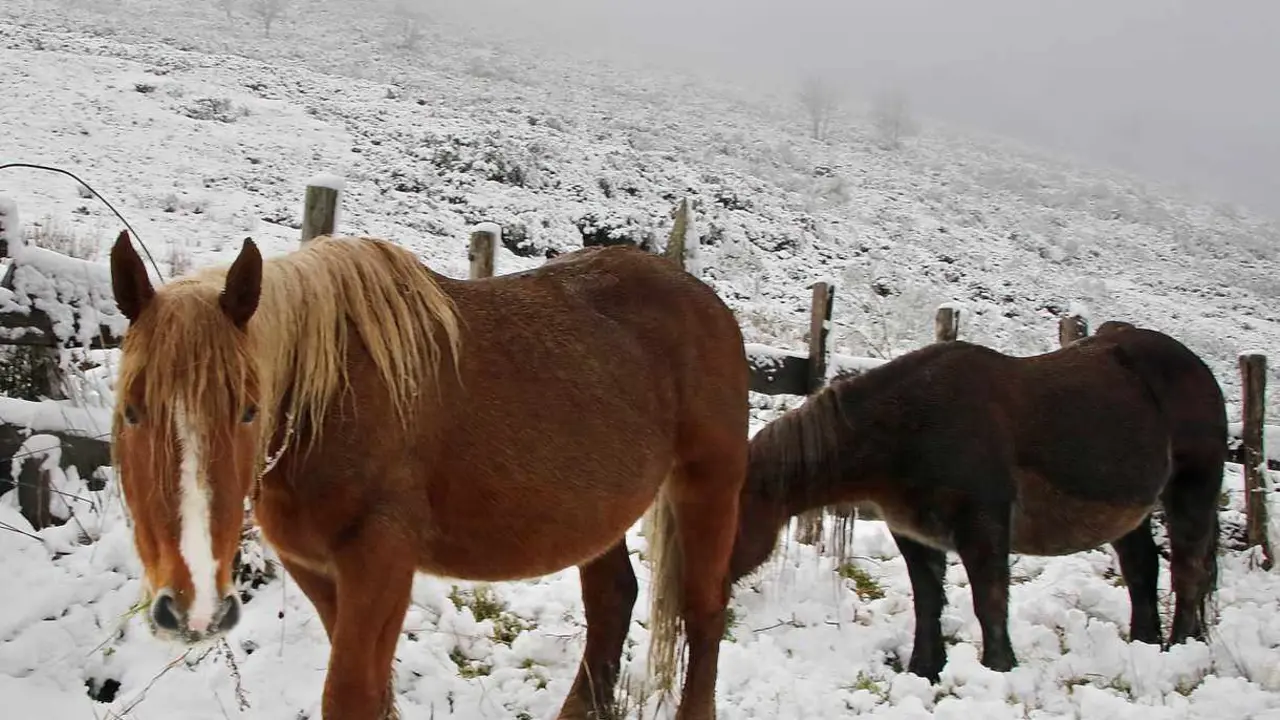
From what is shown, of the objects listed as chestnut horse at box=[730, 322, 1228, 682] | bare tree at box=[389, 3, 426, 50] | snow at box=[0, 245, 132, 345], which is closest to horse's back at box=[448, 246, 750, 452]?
chestnut horse at box=[730, 322, 1228, 682]

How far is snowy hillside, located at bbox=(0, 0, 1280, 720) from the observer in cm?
348

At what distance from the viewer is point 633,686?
3674 mm

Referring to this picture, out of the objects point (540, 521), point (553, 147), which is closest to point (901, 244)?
point (553, 147)

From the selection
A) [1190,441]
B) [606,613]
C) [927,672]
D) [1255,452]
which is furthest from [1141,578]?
[606,613]

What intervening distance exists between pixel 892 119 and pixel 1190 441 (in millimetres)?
39980

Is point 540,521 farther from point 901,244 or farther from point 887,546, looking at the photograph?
point 901,244

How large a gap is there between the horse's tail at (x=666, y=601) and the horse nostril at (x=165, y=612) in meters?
2.09

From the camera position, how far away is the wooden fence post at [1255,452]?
6801 millimetres

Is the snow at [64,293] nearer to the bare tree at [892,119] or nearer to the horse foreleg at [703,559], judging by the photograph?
the horse foreleg at [703,559]

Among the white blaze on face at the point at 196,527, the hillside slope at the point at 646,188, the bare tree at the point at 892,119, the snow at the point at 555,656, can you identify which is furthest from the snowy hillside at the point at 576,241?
the white blaze on face at the point at 196,527

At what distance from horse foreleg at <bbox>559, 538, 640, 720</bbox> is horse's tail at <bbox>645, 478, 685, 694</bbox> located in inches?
4.9

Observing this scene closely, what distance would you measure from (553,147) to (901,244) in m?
10.3

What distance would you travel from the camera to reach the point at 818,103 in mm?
40531

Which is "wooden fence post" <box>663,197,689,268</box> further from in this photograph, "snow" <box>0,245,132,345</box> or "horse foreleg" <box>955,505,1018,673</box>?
"snow" <box>0,245,132,345</box>
